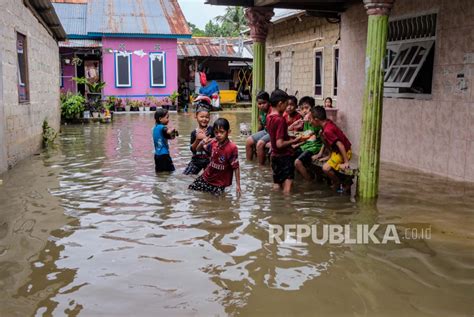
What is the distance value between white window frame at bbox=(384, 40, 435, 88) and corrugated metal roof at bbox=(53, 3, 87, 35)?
19375mm

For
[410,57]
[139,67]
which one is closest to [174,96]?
[139,67]

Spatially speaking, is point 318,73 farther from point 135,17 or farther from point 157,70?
point 135,17

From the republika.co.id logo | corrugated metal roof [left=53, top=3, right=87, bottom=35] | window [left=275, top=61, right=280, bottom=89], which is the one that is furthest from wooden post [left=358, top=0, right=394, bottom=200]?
corrugated metal roof [left=53, top=3, right=87, bottom=35]

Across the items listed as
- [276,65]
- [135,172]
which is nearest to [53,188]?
[135,172]

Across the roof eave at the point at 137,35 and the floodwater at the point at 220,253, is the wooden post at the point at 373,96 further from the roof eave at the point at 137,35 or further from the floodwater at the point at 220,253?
the roof eave at the point at 137,35

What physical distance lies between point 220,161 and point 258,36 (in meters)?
5.72

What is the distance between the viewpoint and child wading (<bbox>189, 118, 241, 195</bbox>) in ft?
21.9

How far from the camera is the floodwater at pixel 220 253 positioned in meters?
3.85

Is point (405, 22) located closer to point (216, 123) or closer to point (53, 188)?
point (216, 123)

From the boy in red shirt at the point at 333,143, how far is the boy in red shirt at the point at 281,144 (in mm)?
439

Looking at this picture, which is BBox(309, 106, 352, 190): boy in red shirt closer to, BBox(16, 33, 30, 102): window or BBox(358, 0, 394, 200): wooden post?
BBox(358, 0, 394, 200): wooden post

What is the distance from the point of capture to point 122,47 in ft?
83.7

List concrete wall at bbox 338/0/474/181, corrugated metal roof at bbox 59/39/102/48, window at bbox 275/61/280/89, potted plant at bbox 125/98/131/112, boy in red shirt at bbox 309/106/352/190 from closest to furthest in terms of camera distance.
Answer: boy in red shirt at bbox 309/106/352/190 < concrete wall at bbox 338/0/474/181 < window at bbox 275/61/280/89 < corrugated metal roof at bbox 59/39/102/48 < potted plant at bbox 125/98/131/112

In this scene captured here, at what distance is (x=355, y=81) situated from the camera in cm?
1151
